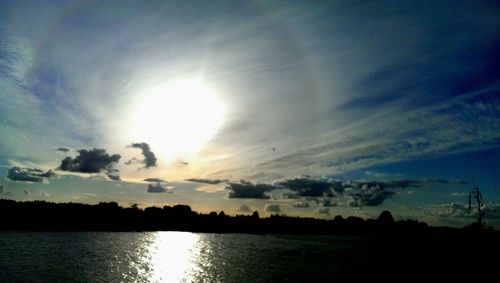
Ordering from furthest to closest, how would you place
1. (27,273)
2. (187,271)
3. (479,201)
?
(479,201) < (187,271) < (27,273)

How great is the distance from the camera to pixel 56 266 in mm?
86688

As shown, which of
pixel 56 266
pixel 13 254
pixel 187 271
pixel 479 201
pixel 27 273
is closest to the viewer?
pixel 27 273

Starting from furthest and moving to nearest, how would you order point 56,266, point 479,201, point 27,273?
point 479,201
point 56,266
point 27,273

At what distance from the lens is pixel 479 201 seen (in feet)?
493

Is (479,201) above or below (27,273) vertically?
above

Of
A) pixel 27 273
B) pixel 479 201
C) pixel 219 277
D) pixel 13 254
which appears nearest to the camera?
pixel 27 273

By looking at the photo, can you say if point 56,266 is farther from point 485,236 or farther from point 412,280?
point 485,236

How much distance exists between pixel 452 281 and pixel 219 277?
54.3 m

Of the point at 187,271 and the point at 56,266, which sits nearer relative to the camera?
the point at 56,266

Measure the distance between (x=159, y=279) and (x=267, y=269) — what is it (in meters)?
29.0

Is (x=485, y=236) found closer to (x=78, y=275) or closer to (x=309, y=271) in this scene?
(x=309, y=271)

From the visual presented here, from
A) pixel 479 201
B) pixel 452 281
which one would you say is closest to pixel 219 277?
pixel 452 281

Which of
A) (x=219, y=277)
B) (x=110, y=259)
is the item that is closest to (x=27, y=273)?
(x=110, y=259)

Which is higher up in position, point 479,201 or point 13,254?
point 479,201
